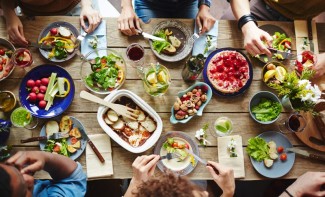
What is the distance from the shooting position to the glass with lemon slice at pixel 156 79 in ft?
5.64

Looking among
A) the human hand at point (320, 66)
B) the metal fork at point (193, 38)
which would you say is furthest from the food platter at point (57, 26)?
the human hand at point (320, 66)

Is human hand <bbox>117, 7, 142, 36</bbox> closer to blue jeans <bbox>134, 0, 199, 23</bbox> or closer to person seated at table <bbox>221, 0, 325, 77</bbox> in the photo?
blue jeans <bbox>134, 0, 199, 23</bbox>

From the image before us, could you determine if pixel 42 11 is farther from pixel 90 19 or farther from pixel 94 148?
pixel 94 148

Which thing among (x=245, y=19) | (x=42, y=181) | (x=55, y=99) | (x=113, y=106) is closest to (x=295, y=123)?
(x=245, y=19)

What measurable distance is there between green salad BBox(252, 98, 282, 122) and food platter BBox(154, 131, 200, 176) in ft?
1.27

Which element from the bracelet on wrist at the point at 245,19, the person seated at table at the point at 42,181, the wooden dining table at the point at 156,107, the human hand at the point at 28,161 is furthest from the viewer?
the bracelet on wrist at the point at 245,19

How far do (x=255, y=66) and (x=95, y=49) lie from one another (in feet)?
2.98

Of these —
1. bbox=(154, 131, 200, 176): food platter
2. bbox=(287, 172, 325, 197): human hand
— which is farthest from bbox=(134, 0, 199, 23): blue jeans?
bbox=(287, 172, 325, 197): human hand

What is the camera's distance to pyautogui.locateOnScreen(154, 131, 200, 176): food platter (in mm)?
1726

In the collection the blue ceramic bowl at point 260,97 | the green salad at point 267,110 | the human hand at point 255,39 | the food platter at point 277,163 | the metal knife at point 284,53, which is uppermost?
the human hand at point 255,39

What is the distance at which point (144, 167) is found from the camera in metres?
1.64

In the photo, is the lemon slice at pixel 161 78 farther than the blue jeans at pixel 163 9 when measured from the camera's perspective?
No

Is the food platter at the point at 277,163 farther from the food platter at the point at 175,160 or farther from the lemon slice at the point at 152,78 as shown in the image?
the lemon slice at the point at 152,78

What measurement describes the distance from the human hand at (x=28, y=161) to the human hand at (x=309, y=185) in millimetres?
1319
